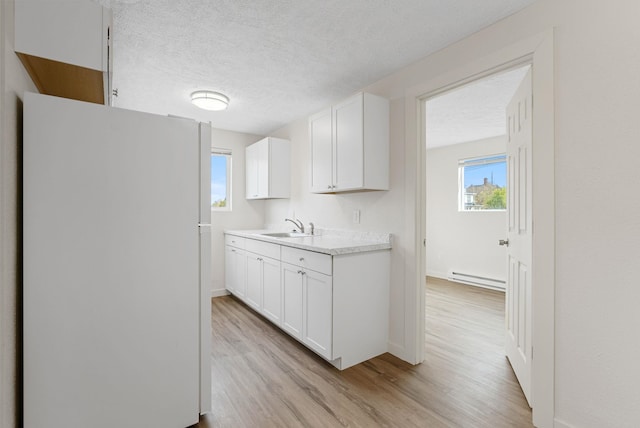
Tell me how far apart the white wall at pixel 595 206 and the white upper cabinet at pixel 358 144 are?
107cm

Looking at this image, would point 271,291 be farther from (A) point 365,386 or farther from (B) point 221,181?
(B) point 221,181

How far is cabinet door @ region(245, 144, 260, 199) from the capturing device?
14.2ft

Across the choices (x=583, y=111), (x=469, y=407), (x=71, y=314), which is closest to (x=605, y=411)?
(x=469, y=407)

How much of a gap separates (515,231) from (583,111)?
943mm

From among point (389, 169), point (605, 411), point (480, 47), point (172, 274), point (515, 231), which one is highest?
point (480, 47)

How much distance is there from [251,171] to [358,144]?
7.61 ft

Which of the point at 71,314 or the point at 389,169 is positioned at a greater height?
the point at 389,169

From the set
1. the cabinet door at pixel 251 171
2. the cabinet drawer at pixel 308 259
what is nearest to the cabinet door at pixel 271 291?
the cabinet drawer at pixel 308 259

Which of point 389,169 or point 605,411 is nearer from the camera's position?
point 605,411

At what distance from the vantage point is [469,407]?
189cm

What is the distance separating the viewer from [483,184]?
5.14 metres

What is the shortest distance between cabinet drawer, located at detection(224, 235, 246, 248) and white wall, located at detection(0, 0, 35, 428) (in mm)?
2545

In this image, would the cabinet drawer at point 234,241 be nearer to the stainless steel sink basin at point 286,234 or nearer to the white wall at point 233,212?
the white wall at point 233,212

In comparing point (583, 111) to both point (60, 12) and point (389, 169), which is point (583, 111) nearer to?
point (389, 169)
